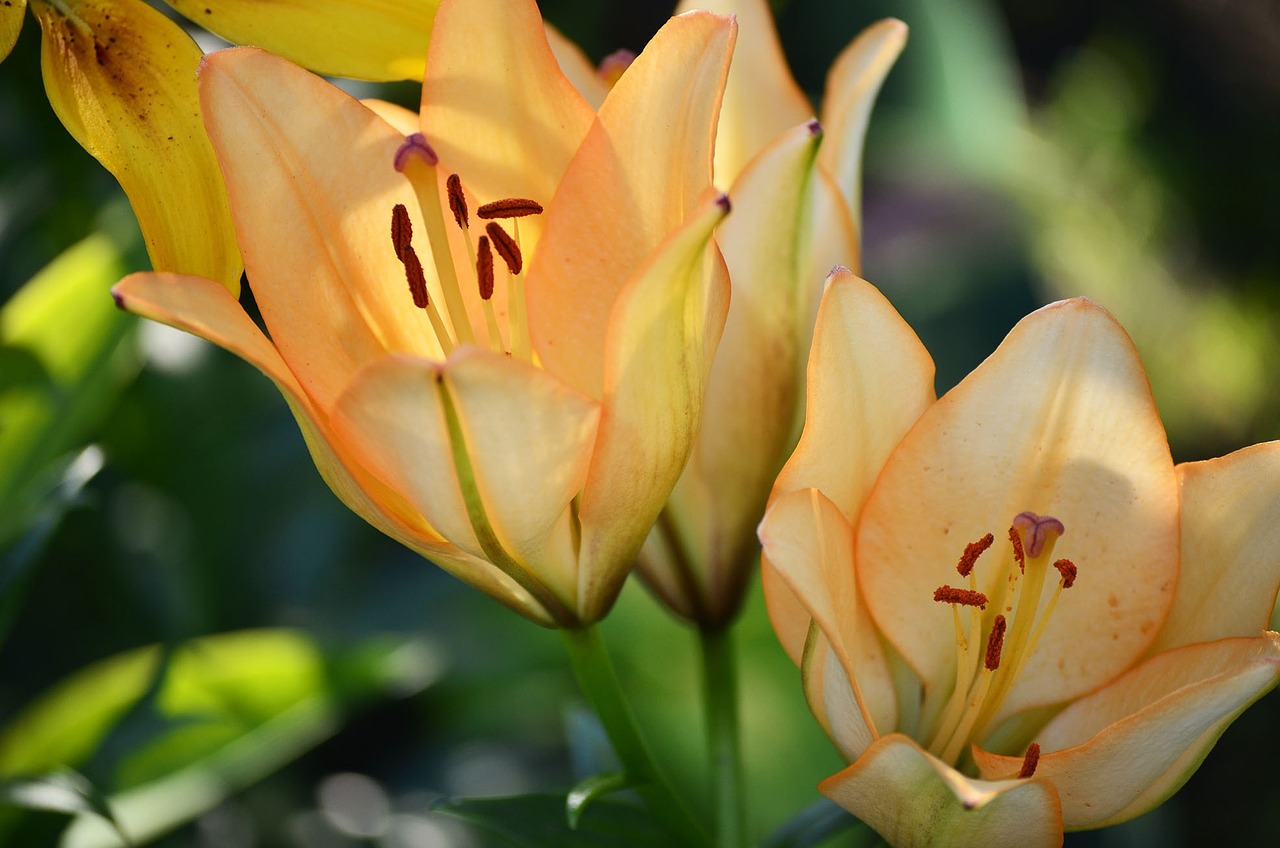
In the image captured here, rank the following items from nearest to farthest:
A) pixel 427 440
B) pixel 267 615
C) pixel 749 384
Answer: pixel 427 440
pixel 749 384
pixel 267 615

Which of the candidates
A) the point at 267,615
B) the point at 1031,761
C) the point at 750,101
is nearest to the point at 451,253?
the point at 750,101

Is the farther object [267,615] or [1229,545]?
[267,615]

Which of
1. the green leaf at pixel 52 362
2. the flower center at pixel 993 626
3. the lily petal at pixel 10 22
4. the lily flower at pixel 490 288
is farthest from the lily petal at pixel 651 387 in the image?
the green leaf at pixel 52 362

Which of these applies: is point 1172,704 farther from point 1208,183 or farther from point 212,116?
point 1208,183

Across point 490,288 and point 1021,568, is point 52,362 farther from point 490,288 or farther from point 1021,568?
point 1021,568

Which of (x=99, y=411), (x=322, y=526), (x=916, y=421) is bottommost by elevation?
(x=322, y=526)

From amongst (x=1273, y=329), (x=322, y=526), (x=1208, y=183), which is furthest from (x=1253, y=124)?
(x=322, y=526)

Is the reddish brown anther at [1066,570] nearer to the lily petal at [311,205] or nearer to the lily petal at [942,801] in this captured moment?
the lily petal at [942,801]
